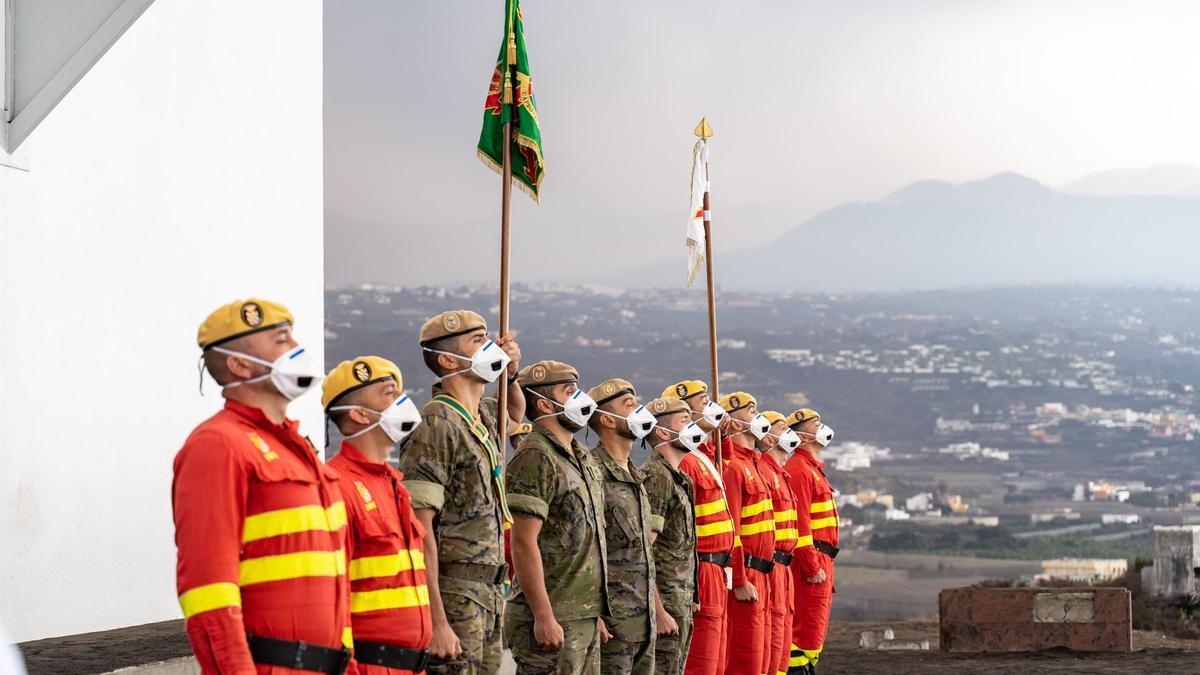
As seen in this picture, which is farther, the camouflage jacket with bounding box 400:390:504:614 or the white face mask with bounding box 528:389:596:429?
the white face mask with bounding box 528:389:596:429

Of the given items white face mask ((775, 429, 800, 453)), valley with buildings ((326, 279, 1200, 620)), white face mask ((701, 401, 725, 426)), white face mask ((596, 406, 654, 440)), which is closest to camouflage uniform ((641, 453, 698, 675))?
white face mask ((596, 406, 654, 440))

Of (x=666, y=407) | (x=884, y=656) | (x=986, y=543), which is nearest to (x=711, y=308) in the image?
(x=666, y=407)

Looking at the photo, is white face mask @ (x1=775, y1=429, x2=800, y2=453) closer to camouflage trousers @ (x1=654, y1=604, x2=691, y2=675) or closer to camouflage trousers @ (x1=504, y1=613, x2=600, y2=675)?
camouflage trousers @ (x1=654, y1=604, x2=691, y2=675)

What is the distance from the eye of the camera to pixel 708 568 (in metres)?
8.21

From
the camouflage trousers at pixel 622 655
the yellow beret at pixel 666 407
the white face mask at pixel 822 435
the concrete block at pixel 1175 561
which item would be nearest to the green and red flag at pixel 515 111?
the yellow beret at pixel 666 407

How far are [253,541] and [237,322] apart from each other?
588 millimetres

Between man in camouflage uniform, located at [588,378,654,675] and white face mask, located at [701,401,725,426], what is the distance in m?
1.48

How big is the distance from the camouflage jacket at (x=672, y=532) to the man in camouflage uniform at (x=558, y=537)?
3.94ft

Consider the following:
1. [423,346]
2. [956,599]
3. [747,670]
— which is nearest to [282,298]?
[747,670]

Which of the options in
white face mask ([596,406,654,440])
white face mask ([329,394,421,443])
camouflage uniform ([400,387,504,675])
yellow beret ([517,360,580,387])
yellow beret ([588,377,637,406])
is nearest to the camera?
white face mask ([329,394,421,443])

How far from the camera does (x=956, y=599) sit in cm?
1395

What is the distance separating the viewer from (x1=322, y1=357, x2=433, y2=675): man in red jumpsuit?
4469mm

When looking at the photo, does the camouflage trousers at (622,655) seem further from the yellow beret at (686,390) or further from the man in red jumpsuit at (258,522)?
the man in red jumpsuit at (258,522)

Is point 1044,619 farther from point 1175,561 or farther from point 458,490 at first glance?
point 458,490
